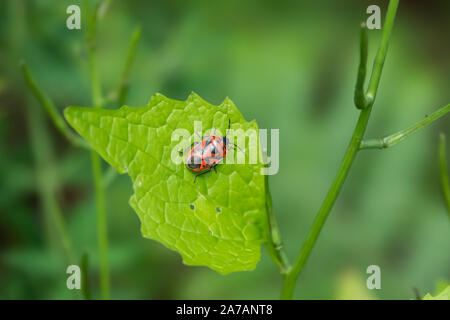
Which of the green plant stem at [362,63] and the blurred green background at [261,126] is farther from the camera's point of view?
the blurred green background at [261,126]

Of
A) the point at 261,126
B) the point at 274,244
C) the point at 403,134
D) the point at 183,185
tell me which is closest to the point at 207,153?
the point at 183,185

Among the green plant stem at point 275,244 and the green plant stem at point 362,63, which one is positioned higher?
the green plant stem at point 362,63

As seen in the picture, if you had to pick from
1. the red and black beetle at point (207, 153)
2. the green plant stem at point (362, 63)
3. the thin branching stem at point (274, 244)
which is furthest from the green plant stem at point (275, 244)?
the green plant stem at point (362, 63)

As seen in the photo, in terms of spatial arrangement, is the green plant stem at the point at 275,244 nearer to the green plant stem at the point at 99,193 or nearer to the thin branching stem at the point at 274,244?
the thin branching stem at the point at 274,244

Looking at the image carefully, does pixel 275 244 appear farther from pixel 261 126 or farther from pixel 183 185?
pixel 261 126

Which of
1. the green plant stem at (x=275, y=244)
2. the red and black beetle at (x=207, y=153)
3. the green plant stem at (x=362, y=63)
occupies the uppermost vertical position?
the green plant stem at (x=362, y=63)

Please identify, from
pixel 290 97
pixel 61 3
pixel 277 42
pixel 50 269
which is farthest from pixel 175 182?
pixel 277 42
